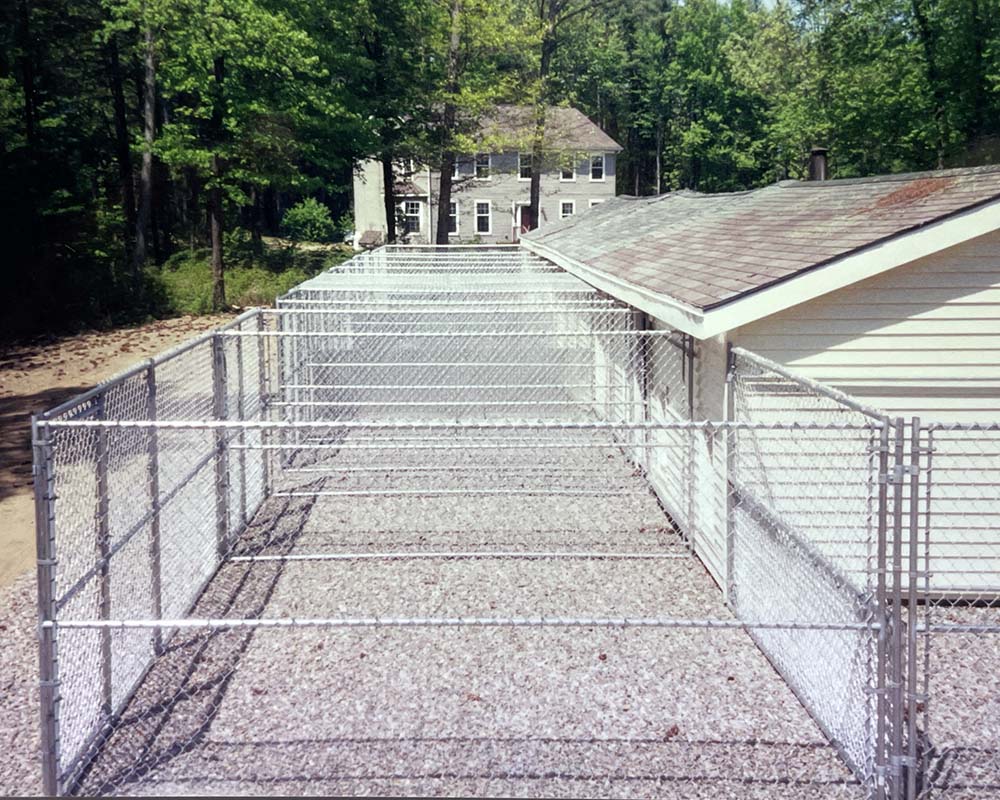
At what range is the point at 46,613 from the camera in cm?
481

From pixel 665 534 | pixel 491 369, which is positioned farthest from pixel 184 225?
pixel 665 534

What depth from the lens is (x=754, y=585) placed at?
7105 mm

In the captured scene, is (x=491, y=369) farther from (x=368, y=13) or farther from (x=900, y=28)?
(x=900, y=28)

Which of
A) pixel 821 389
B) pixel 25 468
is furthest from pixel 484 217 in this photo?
pixel 821 389

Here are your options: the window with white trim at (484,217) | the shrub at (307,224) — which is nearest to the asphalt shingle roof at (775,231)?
the window with white trim at (484,217)

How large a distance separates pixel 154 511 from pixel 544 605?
297 centimetres

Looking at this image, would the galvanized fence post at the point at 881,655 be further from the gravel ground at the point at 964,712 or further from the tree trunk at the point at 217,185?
the tree trunk at the point at 217,185

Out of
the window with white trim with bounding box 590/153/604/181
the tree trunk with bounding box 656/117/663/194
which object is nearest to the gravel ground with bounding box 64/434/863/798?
the window with white trim with bounding box 590/153/604/181

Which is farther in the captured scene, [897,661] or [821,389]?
[821,389]

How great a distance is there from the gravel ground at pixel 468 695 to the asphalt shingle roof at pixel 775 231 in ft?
7.94

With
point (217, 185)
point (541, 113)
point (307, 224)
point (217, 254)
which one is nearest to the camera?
point (217, 185)

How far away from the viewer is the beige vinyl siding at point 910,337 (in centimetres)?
745

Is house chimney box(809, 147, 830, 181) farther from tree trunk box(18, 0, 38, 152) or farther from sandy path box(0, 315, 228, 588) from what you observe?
tree trunk box(18, 0, 38, 152)

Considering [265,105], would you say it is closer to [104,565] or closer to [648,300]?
[648,300]
